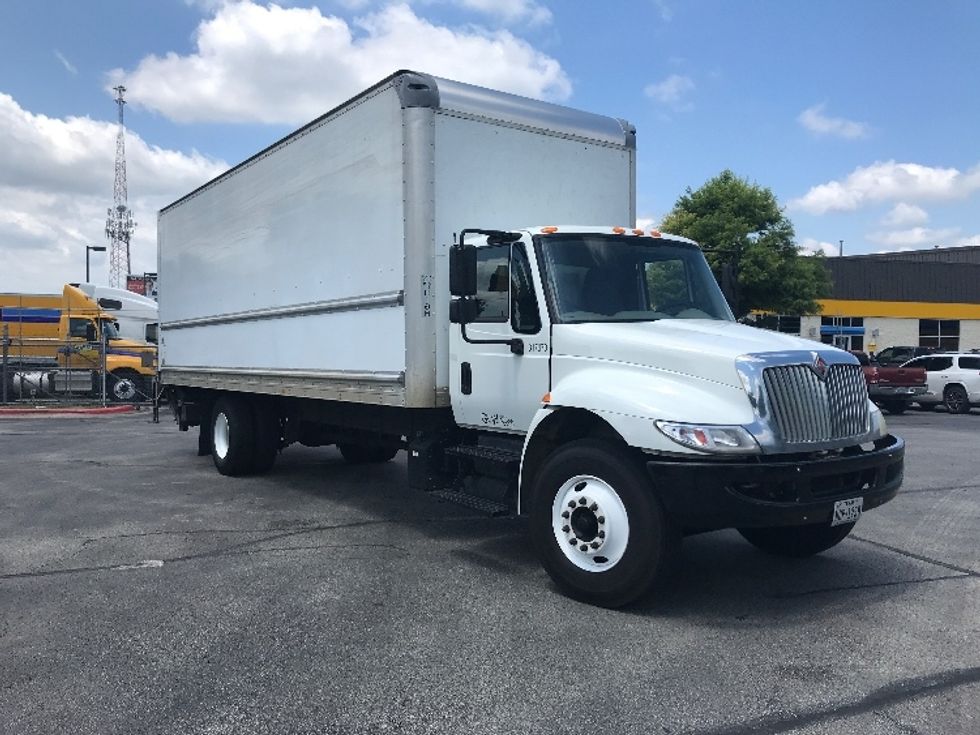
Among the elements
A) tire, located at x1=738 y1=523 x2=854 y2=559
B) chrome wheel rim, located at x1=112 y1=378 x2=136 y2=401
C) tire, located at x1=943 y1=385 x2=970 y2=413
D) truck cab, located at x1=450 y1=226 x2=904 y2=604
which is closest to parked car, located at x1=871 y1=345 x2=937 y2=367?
tire, located at x1=943 y1=385 x2=970 y2=413

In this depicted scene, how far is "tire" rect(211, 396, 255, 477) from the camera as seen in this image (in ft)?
33.2

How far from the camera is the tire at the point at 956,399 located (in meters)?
23.4

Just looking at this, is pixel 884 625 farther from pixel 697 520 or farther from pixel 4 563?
pixel 4 563

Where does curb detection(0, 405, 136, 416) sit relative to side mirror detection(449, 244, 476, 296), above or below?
below

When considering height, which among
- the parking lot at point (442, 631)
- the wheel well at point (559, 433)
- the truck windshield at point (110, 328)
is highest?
the truck windshield at point (110, 328)

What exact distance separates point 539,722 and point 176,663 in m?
1.94

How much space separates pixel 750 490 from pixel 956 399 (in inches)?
873

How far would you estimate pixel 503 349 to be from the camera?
612 centimetres

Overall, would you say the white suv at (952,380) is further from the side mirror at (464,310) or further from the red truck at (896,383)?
the side mirror at (464,310)

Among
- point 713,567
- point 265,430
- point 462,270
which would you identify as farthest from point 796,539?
point 265,430

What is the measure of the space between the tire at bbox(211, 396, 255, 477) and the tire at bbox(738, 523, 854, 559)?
612 cm

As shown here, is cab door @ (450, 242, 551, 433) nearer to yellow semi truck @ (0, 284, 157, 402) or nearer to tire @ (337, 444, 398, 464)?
tire @ (337, 444, 398, 464)

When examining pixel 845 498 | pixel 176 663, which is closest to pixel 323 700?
pixel 176 663

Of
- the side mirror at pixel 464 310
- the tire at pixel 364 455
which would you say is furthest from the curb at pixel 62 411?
the side mirror at pixel 464 310
